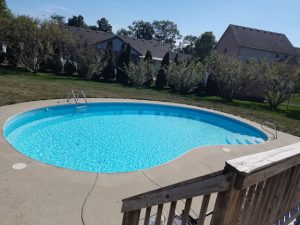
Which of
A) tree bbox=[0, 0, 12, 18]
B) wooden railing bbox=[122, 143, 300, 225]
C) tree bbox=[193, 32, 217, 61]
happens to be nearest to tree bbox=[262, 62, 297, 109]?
wooden railing bbox=[122, 143, 300, 225]

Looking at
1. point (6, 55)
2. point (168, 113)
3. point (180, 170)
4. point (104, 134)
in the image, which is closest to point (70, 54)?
point (6, 55)

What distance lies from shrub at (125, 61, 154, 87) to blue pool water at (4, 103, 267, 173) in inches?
269

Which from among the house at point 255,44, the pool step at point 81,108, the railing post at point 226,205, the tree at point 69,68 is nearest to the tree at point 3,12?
the tree at point 69,68

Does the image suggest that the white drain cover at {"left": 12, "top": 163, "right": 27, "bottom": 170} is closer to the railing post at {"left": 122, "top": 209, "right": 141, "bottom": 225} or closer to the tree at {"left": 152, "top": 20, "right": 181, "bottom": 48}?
the railing post at {"left": 122, "top": 209, "right": 141, "bottom": 225}

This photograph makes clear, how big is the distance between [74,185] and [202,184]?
409 centimetres

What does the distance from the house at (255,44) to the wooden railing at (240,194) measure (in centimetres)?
3945

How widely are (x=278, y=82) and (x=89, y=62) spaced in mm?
15522

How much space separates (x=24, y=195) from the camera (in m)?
4.73

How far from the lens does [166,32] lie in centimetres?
9056

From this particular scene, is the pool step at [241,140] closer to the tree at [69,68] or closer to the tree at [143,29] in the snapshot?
the tree at [69,68]

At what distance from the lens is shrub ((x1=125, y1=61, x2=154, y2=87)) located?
71.6 ft

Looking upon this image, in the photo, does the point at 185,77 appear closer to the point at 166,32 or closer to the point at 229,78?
the point at 229,78

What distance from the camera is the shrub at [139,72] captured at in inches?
859

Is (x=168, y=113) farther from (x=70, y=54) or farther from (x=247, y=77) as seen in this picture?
(x=70, y=54)
